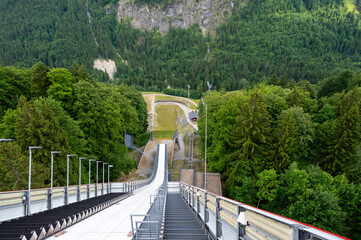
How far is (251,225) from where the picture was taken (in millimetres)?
4574

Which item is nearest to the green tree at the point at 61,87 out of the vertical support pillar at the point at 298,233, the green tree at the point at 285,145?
the green tree at the point at 285,145

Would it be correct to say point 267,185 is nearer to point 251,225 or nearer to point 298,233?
point 251,225

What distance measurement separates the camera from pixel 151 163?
A: 188 feet

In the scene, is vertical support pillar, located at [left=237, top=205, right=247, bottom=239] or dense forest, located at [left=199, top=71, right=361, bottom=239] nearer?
vertical support pillar, located at [left=237, top=205, right=247, bottom=239]

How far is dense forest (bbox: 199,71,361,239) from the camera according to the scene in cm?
2727

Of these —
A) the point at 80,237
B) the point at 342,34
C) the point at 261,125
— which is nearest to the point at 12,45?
the point at 261,125

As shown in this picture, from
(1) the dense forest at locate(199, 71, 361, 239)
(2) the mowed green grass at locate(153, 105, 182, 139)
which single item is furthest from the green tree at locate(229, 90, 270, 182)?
(2) the mowed green grass at locate(153, 105, 182, 139)

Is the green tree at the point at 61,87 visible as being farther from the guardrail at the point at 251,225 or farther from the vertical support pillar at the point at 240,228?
the vertical support pillar at the point at 240,228

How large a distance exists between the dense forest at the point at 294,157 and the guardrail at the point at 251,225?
23.0m

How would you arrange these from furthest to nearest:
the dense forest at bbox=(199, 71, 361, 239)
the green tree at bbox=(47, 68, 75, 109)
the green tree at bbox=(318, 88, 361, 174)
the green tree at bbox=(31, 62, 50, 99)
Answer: the green tree at bbox=(31, 62, 50, 99) < the green tree at bbox=(47, 68, 75, 109) < the green tree at bbox=(318, 88, 361, 174) < the dense forest at bbox=(199, 71, 361, 239)

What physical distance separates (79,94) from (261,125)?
2672 cm

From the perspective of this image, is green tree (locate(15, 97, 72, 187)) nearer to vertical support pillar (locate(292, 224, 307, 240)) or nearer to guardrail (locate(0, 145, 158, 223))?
guardrail (locate(0, 145, 158, 223))

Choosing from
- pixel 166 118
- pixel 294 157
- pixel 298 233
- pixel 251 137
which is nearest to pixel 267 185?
pixel 251 137

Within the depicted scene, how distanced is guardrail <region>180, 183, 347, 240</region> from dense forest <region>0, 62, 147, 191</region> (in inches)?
847
